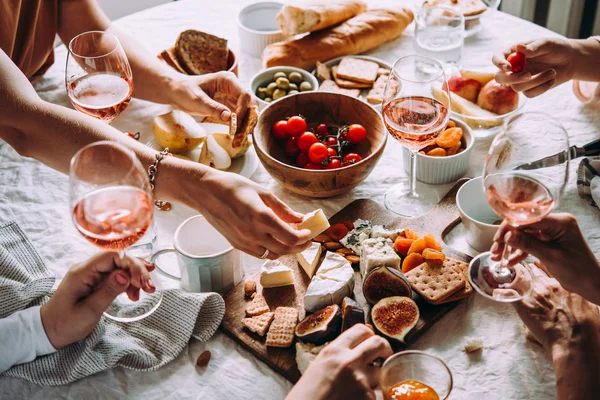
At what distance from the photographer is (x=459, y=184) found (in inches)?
76.1

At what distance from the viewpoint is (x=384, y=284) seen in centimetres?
158

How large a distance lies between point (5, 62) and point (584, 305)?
1597mm

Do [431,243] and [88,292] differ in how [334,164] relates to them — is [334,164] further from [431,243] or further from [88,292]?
[88,292]

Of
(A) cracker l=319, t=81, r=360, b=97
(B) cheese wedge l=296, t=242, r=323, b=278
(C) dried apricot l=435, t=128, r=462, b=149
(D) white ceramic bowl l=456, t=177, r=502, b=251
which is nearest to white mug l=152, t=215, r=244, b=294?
(B) cheese wedge l=296, t=242, r=323, b=278

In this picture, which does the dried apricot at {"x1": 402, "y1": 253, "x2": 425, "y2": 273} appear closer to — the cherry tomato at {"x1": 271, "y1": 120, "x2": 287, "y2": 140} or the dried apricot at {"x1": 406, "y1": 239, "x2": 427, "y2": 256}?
the dried apricot at {"x1": 406, "y1": 239, "x2": 427, "y2": 256}

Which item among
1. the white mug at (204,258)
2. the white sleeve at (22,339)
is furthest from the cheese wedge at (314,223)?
the white sleeve at (22,339)

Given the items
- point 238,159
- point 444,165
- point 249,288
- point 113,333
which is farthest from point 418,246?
point 113,333

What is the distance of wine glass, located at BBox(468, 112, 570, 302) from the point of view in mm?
1304

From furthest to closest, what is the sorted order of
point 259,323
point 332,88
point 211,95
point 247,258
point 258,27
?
point 258,27
point 332,88
point 211,95
point 247,258
point 259,323

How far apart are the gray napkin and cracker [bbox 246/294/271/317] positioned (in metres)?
0.07

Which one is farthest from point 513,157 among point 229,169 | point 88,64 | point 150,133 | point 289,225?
point 150,133

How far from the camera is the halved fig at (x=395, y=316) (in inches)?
58.5

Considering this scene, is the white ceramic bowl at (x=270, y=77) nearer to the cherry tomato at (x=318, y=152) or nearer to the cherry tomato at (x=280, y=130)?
the cherry tomato at (x=280, y=130)

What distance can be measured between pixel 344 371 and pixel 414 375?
0.14m
